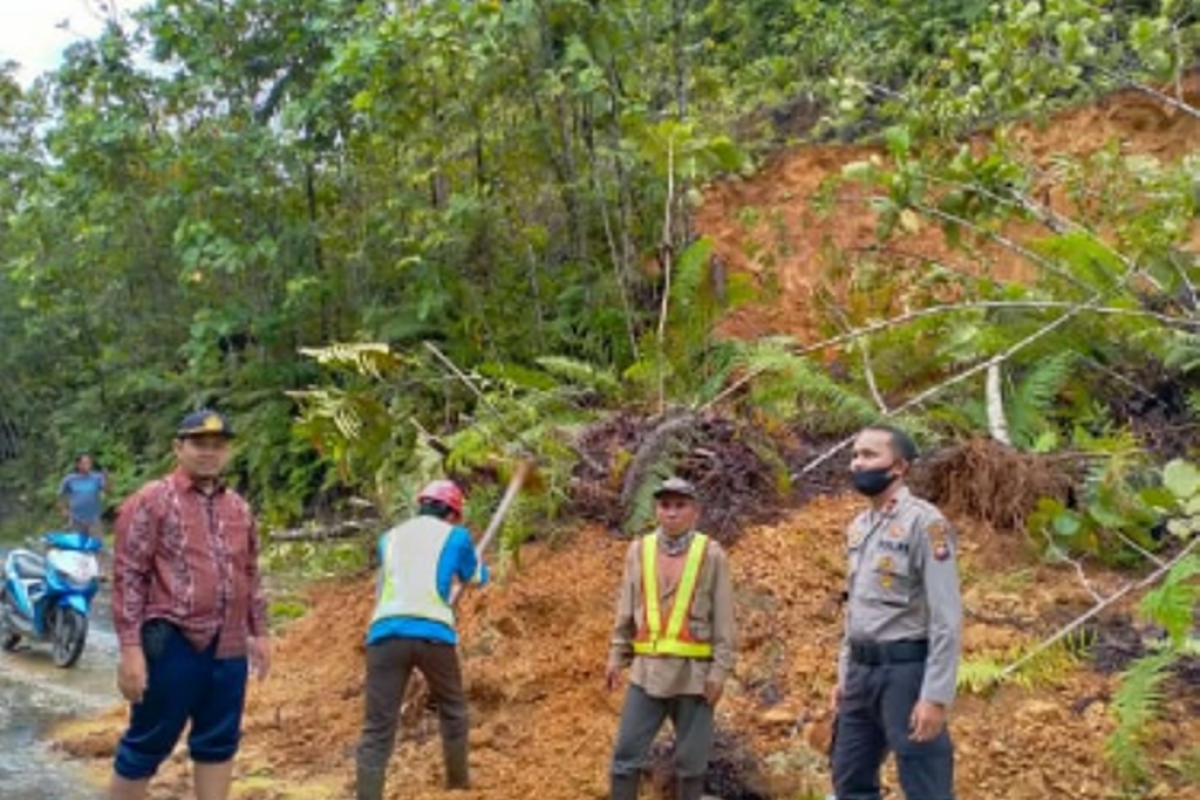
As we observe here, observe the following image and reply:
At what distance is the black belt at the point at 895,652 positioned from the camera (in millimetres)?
4793

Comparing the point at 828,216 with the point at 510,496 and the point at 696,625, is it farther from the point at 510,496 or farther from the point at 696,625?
the point at 696,625

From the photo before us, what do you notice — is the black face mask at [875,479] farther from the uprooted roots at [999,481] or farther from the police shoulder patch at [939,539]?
the uprooted roots at [999,481]

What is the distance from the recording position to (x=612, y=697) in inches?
299

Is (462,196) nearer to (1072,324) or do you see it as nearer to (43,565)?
(43,565)

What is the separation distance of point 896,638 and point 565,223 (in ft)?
31.3

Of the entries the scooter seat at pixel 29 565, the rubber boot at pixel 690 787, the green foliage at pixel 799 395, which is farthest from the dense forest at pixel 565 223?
the rubber boot at pixel 690 787

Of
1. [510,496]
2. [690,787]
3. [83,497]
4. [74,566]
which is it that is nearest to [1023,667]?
[690,787]

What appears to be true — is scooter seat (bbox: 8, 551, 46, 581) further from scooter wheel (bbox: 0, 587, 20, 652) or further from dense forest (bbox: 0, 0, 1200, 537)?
dense forest (bbox: 0, 0, 1200, 537)

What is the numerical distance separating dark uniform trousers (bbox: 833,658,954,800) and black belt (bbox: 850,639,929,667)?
1cm

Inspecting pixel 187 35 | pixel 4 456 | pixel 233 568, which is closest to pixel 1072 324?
pixel 233 568

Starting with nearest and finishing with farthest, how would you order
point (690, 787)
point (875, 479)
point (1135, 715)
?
point (875, 479) → point (690, 787) → point (1135, 715)

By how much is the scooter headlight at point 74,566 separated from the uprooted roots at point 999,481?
21.0 feet

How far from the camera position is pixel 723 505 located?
937cm

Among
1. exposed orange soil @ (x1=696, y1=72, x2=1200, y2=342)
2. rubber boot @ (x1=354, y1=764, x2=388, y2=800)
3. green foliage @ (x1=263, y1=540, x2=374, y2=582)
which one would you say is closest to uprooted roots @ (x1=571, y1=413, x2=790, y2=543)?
green foliage @ (x1=263, y1=540, x2=374, y2=582)
